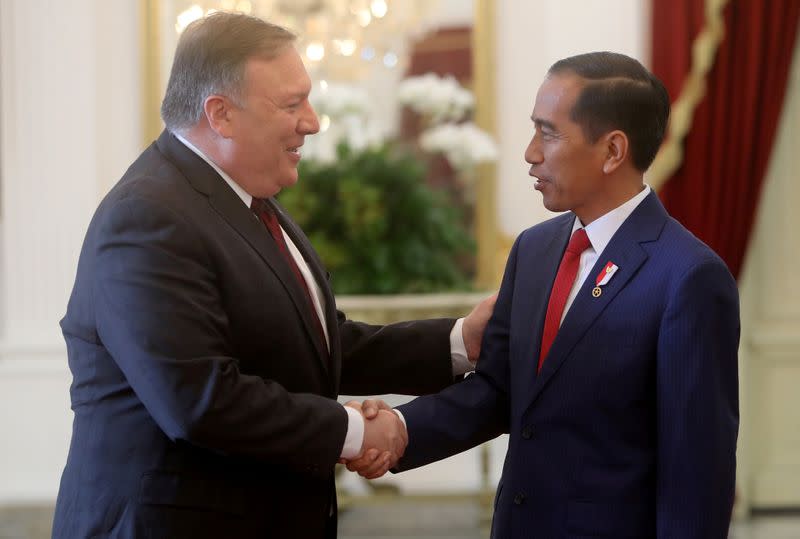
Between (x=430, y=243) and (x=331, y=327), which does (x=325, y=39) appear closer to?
(x=430, y=243)

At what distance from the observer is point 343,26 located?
226 inches

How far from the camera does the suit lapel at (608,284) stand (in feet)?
7.53

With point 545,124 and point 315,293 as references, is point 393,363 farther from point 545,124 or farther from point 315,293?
point 545,124

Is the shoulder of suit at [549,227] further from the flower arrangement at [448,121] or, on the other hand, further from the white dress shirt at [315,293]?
the flower arrangement at [448,121]

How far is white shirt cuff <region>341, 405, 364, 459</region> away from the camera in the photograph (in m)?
2.52

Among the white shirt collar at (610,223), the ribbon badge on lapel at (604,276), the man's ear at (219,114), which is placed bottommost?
the ribbon badge on lapel at (604,276)

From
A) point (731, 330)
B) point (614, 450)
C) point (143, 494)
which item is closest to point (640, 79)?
point (731, 330)

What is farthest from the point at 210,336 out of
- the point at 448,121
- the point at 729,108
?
the point at 729,108

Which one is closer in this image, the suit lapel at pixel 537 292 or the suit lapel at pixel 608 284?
the suit lapel at pixel 608 284

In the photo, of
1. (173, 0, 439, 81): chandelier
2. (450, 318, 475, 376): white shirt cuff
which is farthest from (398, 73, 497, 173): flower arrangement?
(450, 318, 475, 376): white shirt cuff

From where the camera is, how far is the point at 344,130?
18.9 feet

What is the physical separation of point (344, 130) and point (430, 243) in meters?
0.76

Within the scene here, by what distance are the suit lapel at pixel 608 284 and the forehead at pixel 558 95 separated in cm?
28

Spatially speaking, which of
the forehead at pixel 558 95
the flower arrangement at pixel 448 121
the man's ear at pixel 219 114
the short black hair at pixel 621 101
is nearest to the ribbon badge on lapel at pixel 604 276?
the short black hair at pixel 621 101
